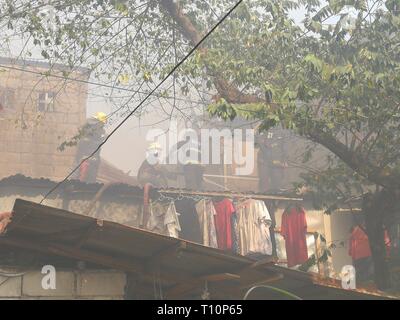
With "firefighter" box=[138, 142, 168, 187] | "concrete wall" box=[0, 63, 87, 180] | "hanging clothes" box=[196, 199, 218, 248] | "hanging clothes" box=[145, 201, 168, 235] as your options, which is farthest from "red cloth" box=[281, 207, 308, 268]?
"concrete wall" box=[0, 63, 87, 180]

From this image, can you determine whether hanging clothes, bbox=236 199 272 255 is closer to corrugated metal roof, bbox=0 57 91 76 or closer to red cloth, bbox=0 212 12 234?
corrugated metal roof, bbox=0 57 91 76

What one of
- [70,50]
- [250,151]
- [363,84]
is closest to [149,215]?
[70,50]

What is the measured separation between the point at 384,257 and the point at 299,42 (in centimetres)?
390

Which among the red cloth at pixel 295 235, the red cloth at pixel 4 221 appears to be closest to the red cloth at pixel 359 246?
the red cloth at pixel 295 235

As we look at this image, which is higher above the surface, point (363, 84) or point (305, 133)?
point (363, 84)

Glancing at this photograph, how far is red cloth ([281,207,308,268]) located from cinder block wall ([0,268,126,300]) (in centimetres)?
539

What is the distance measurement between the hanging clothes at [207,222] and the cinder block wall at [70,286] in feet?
15.1

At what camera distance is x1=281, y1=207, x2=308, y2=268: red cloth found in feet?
35.2

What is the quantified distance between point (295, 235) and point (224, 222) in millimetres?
1581

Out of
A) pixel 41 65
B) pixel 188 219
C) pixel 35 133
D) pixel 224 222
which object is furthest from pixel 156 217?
pixel 41 65

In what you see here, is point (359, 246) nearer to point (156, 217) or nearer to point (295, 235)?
point (295, 235)

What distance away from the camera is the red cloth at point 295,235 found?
1073 cm

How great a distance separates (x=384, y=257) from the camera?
27.2ft
